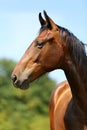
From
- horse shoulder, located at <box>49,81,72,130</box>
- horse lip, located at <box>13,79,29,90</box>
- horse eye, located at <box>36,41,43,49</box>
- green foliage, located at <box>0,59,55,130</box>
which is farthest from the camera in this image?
green foliage, located at <box>0,59,55,130</box>

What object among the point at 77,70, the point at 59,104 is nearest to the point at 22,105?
the point at 59,104

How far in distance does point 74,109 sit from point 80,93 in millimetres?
213

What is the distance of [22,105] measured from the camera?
826 inches

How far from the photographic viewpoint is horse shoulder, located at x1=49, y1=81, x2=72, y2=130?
7102 mm

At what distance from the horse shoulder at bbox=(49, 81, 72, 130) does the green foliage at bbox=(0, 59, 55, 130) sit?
403 inches

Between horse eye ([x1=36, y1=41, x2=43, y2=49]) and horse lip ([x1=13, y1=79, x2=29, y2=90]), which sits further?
horse eye ([x1=36, y1=41, x2=43, y2=49])

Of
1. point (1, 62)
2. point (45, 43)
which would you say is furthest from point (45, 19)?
point (1, 62)

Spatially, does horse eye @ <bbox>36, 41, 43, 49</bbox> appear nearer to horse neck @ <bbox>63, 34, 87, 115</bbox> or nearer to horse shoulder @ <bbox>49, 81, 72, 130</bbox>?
horse neck @ <bbox>63, 34, 87, 115</bbox>

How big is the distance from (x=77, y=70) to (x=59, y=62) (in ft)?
0.72

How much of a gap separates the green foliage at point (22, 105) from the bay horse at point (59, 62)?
11645 millimetres

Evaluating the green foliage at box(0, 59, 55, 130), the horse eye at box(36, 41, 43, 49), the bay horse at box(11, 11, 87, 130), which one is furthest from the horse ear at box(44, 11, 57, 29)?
the green foliage at box(0, 59, 55, 130)

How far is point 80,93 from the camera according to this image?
6.53 metres

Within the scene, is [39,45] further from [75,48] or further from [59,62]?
[75,48]

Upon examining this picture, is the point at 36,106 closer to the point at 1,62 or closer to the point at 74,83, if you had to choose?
the point at 1,62
